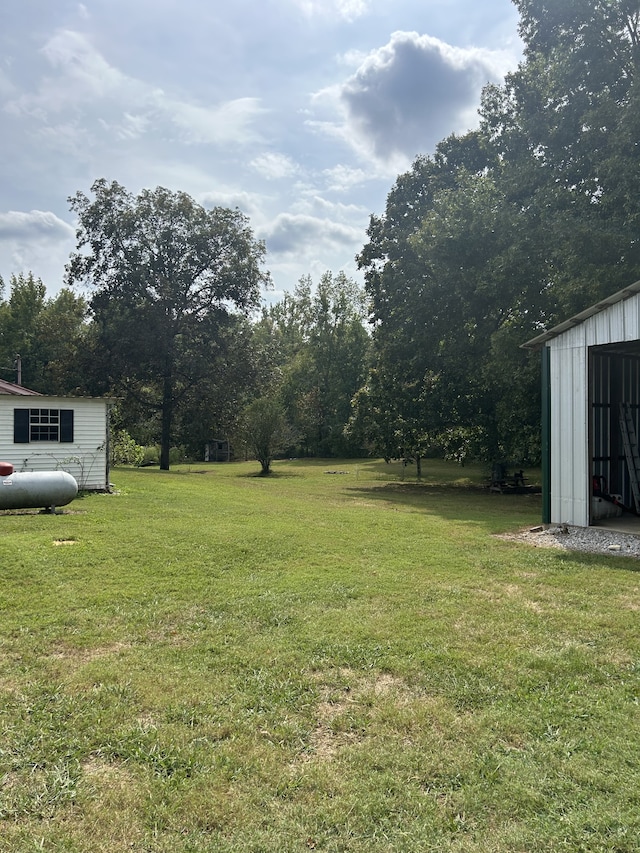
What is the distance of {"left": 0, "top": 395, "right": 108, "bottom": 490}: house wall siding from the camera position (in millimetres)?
13086

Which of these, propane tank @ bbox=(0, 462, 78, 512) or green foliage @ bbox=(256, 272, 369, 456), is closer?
propane tank @ bbox=(0, 462, 78, 512)

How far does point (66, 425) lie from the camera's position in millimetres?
13836

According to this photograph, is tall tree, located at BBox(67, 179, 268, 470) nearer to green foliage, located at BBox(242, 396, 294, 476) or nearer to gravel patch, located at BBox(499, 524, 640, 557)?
green foliage, located at BBox(242, 396, 294, 476)

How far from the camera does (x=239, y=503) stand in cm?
1378

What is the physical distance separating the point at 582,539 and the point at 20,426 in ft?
39.3

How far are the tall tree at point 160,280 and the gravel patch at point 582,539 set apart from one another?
70.7 feet

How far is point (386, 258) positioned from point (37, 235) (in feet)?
50.1

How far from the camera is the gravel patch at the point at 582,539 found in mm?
8484

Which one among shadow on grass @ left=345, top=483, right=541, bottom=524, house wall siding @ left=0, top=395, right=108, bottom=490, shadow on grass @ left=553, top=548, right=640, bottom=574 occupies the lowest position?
shadow on grass @ left=345, top=483, right=541, bottom=524

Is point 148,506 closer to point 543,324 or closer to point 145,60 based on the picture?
point 145,60

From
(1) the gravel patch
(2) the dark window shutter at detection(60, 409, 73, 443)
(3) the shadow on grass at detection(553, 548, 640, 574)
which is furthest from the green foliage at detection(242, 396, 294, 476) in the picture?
(3) the shadow on grass at detection(553, 548, 640, 574)

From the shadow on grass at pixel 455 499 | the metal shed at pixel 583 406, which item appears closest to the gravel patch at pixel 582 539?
the metal shed at pixel 583 406

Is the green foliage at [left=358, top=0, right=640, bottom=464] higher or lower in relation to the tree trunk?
higher

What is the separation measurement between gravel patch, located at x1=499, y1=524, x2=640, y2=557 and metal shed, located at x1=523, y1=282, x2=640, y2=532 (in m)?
0.33
